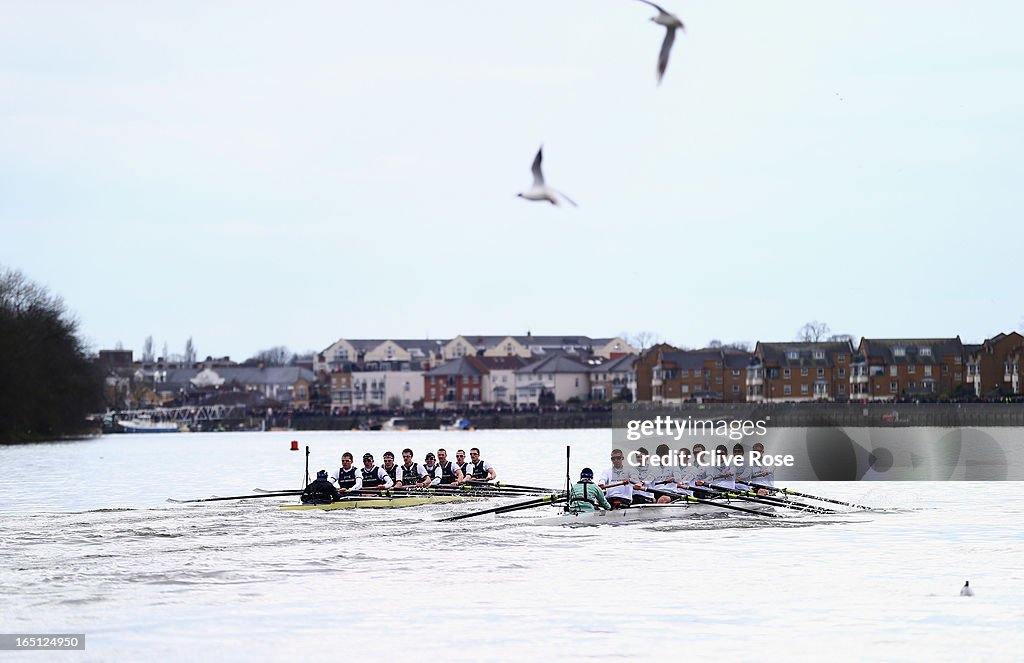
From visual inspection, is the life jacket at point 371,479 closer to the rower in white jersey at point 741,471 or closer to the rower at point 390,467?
the rower at point 390,467

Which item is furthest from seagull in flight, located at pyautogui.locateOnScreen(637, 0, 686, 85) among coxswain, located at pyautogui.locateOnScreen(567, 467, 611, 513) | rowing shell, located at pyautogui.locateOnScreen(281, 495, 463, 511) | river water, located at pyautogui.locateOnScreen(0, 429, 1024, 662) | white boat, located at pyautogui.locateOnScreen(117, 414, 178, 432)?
white boat, located at pyautogui.locateOnScreen(117, 414, 178, 432)

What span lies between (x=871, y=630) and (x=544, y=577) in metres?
5.70

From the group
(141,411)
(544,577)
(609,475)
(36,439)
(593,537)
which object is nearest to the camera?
(544,577)

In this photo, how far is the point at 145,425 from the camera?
173000 millimetres

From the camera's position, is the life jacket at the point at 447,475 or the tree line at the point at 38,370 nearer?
the life jacket at the point at 447,475

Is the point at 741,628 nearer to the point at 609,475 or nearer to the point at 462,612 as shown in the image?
the point at 462,612

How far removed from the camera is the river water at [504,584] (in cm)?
1545

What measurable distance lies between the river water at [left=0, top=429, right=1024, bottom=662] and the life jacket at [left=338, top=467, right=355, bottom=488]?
1.08m

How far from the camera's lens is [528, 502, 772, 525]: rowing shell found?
2797 cm

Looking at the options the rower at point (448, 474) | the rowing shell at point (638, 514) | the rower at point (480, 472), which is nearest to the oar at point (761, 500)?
the rowing shell at point (638, 514)

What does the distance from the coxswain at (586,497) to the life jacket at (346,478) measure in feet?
20.0

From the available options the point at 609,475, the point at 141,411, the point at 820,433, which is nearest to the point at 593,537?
the point at 609,475

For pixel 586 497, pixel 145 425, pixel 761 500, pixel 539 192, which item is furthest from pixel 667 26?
pixel 145 425

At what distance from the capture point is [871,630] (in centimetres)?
1622
